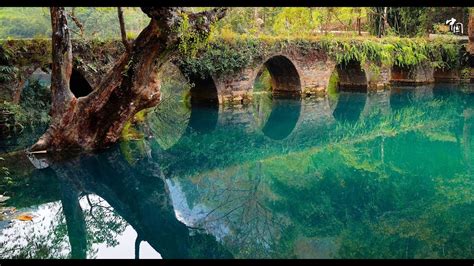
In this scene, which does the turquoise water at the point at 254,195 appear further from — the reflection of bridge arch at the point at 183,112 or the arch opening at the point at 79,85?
the arch opening at the point at 79,85

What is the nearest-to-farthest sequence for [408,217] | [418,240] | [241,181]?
[418,240] < [408,217] < [241,181]

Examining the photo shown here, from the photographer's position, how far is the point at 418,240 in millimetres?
5098

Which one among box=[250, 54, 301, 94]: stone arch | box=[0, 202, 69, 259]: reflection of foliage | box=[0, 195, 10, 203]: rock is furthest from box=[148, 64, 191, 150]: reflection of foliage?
box=[0, 202, 69, 259]: reflection of foliage

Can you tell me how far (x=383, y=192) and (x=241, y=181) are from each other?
2.26 metres

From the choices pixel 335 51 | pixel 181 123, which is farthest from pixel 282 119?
pixel 335 51

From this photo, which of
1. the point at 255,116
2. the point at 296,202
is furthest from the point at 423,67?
the point at 296,202

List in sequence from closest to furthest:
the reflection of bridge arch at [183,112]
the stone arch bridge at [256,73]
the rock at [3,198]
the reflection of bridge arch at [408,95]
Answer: the rock at [3,198] < the stone arch bridge at [256,73] < the reflection of bridge arch at [183,112] < the reflection of bridge arch at [408,95]

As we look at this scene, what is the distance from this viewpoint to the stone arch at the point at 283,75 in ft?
63.8

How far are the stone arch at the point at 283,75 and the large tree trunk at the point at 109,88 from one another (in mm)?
10326

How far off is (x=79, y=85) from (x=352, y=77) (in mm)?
13351
